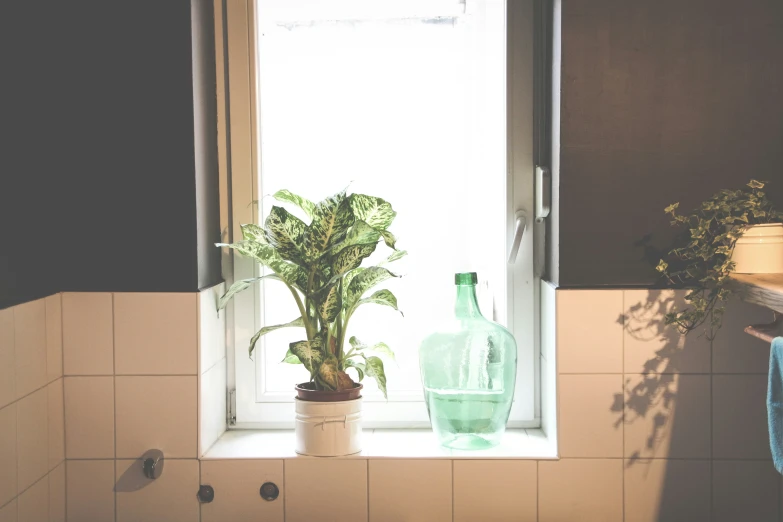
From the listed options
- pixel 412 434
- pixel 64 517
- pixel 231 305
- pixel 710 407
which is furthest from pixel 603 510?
pixel 64 517

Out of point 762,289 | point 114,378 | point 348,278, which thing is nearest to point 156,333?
point 114,378

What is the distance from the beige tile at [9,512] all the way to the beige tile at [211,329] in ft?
1.53

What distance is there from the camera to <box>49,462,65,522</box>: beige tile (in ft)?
6.06

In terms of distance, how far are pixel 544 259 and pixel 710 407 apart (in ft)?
1.68

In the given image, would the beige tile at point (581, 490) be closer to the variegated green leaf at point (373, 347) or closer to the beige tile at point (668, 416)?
the beige tile at point (668, 416)

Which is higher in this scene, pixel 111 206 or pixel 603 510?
pixel 111 206

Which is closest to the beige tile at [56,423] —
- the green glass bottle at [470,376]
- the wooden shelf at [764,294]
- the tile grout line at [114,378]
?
the tile grout line at [114,378]

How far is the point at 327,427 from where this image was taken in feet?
6.24

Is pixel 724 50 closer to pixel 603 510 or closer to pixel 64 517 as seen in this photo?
pixel 603 510

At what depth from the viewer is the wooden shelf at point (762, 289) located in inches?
55.0

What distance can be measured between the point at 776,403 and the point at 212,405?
124cm

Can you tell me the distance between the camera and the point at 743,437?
186 centimetres

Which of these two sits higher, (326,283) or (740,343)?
(326,283)

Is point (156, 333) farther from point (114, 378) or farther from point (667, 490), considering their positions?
point (667, 490)
